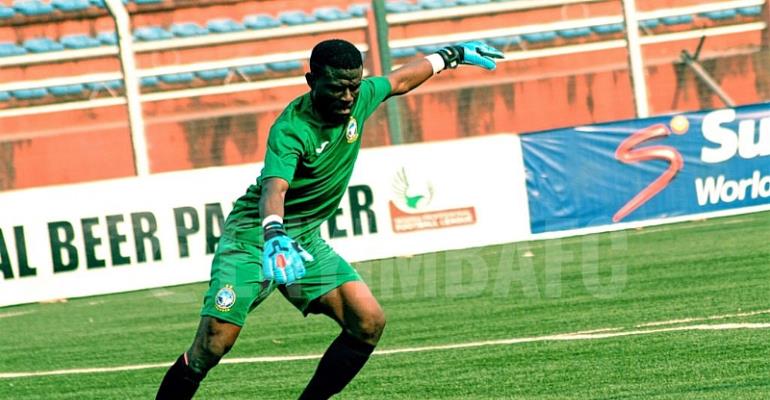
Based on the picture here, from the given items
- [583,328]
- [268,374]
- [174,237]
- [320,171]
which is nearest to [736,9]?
[174,237]

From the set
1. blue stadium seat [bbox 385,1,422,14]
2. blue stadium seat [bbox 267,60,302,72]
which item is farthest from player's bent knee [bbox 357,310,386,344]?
blue stadium seat [bbox 267,60,302,72]

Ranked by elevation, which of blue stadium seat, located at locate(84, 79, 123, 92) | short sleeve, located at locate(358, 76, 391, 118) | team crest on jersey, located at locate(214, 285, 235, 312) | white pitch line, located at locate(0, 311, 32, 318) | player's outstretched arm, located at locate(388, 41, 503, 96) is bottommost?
white pitch line, located at locate(0, 311, 32, 318)

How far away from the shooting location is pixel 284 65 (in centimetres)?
2027

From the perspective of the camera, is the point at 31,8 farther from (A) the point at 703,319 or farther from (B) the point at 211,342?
(B) the point at 211,342

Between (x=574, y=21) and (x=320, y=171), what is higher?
(x=574, y=21)

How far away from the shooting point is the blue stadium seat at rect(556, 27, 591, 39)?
20953 mm

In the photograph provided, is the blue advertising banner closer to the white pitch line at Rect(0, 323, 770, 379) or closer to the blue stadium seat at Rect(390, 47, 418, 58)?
the blue stadium seat at Rect(390, 47, 418, 58)

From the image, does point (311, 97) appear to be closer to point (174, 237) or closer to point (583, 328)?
point (583, 328)

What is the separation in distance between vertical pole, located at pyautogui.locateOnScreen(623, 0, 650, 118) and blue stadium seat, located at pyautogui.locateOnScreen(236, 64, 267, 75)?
16.7 ft

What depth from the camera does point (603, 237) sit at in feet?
55.8

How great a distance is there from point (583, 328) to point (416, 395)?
2325 millimetres

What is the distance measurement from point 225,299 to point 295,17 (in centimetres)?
1635

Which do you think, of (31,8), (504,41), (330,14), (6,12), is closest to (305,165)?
(504,41)

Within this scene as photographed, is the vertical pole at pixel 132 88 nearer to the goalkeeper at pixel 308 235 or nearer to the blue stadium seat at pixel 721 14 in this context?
the blue stadium seat at pixel 721 14
